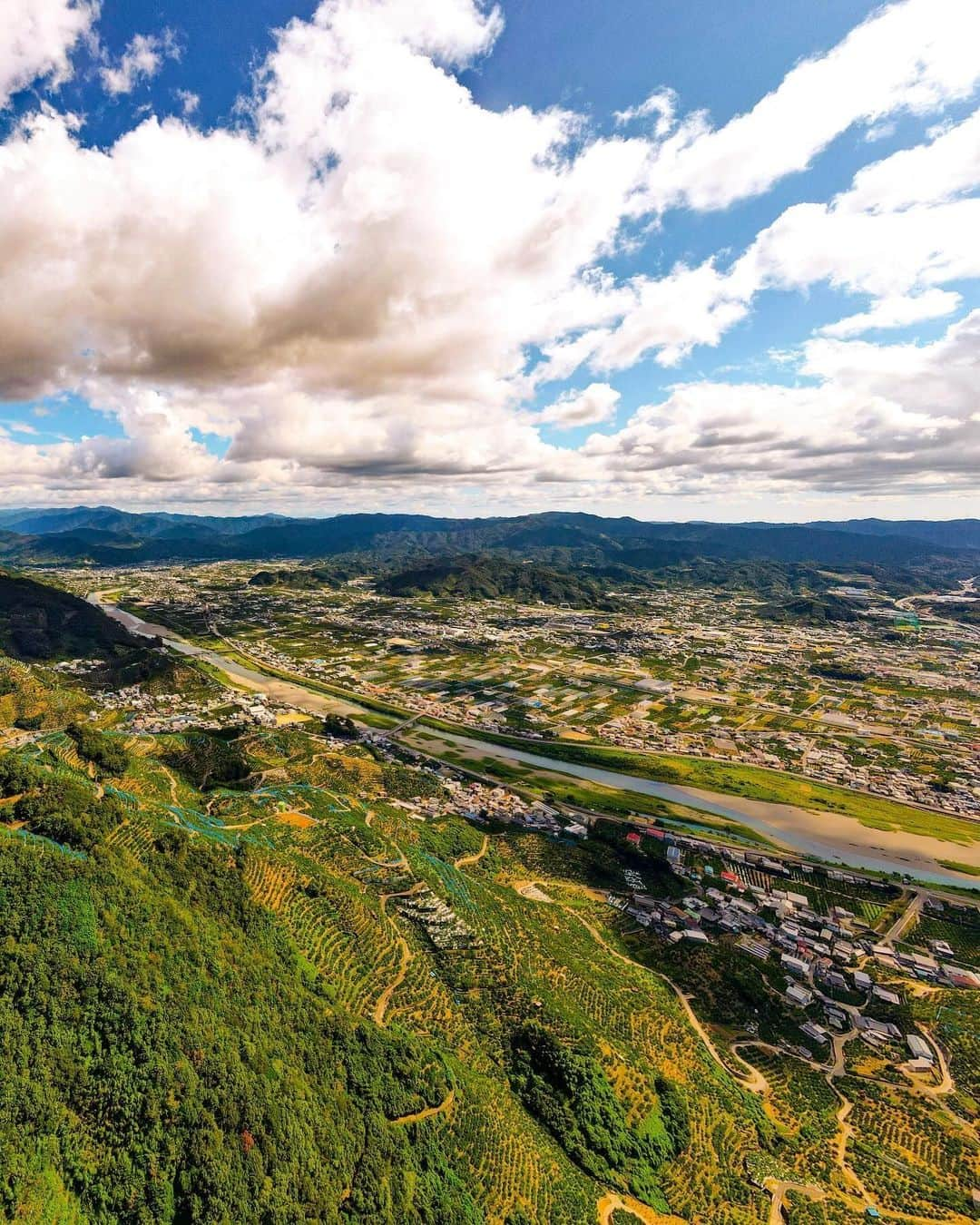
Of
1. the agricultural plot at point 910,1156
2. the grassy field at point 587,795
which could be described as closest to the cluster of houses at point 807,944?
the agricultural plot at point 910,1156

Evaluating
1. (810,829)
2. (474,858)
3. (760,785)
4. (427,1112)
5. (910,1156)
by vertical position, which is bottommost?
(760,785)

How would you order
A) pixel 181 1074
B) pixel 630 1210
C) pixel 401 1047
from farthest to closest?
pixel 401 1047, pixel 630 1210, pixel 181 1074

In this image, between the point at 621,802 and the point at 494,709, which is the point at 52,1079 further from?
the point at 494,709

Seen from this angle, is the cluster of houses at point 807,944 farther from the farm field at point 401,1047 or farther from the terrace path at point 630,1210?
the terrace path at point 630,1210

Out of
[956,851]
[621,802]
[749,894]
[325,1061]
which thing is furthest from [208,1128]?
[956,851]

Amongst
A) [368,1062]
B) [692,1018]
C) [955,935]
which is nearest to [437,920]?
[368,1062]

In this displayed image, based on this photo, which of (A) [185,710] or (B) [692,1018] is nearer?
(B) [692,1018]

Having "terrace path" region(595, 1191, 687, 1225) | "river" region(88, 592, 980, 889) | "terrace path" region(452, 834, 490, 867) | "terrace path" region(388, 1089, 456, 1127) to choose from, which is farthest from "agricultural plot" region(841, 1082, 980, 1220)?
"river" region(88, 592, 980, 889)

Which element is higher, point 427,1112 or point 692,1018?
point 427,1112

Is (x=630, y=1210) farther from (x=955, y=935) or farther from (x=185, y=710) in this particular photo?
(x=185, y=710)
